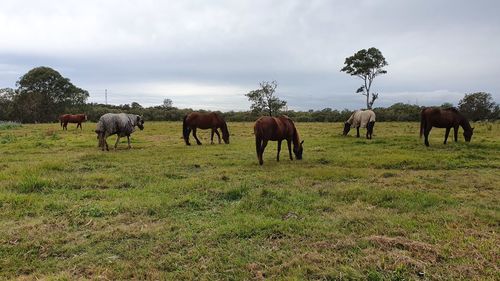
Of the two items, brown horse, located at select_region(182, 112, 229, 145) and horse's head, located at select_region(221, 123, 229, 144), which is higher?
brown horse, located at select_region(182, 112, 229, 145)

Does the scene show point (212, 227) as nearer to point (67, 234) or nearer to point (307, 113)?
point (67, 234)

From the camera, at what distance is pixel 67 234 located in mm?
5395

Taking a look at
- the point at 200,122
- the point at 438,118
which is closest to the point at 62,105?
the point at 200,122

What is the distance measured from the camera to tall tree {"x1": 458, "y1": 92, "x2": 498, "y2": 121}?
46875mm

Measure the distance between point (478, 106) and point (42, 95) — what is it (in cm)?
5996

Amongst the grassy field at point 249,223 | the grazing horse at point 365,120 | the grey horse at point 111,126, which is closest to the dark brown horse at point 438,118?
the grazing horse at point 365,120

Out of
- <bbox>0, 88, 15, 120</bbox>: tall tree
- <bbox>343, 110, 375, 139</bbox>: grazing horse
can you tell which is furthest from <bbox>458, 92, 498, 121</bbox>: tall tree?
<bbox>0, 88, 15, 120</bbox>: tall tree

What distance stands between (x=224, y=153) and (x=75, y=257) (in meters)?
9.58

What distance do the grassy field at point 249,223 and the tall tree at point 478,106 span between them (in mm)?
42932

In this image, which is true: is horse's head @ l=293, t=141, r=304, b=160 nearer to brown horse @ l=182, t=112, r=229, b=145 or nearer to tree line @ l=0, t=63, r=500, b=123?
brown horse @ l=182, t=112, r=229, b=145

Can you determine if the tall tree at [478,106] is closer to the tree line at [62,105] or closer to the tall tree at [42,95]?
the tree line at [62,105]

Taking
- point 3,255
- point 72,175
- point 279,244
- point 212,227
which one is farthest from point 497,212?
point 72,175

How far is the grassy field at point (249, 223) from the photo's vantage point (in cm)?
426

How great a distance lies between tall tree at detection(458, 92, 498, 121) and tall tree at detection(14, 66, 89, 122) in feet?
183
